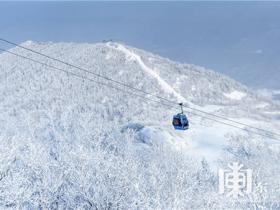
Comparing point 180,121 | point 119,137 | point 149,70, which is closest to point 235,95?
point 149,70

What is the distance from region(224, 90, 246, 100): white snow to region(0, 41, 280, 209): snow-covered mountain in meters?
0.74

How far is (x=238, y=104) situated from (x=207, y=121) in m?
38.7

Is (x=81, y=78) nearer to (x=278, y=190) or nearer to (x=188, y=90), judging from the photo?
(x=188, y=90)

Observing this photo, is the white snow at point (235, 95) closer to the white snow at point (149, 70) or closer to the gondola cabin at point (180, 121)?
the white snow at point (149, 70)

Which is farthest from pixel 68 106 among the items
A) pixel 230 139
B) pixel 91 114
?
pixel 230 139

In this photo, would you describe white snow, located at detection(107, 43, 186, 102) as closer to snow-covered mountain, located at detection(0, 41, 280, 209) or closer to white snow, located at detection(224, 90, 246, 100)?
snow-covered mountain, located at detection(0, 41, 280, 209)

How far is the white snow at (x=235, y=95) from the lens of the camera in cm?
15725

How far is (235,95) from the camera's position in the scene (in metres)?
160

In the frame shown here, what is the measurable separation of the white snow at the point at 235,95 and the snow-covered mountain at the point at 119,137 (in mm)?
743

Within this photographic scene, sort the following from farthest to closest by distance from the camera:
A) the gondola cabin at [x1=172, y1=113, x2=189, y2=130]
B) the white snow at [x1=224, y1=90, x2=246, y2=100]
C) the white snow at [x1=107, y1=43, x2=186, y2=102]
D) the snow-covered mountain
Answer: the white snow at [x1=224, y1=90, x2=246, y2=100] → the white snow at [x1=107, y1=43, x2=186, y2=102] → the gondola cabin at [x1=172, y1=113, x2=189, y2=130] → the snow-covered mountain

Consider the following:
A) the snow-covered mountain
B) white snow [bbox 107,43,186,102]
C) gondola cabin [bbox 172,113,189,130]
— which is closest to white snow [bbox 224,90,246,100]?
the snow-covered mountain

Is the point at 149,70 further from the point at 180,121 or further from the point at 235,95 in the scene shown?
the point at 180,121

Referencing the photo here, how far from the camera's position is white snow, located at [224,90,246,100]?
157m

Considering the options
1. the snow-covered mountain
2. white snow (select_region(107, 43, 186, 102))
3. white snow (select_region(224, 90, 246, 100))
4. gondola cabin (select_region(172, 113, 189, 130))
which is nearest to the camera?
the snow-covered mountain
